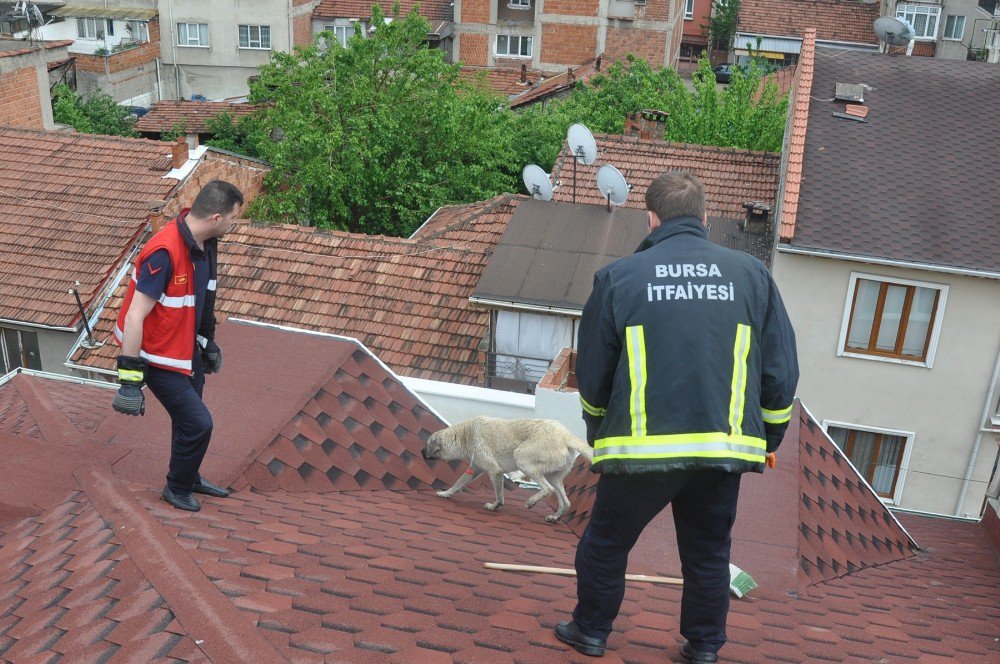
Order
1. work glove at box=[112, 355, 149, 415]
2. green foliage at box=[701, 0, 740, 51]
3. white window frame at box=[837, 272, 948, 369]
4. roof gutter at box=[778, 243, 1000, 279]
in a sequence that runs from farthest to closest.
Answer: green foliage at box=[701, 0, 740, 51] < white window frame at box=[837, 272, 948, 369] < roof gutter at box=[778, 243, 1000, 279] < work glove at box=[112, 355, 149, 415]

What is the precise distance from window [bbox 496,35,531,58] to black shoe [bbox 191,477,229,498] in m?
39.5

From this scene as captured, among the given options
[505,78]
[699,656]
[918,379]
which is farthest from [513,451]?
[505,78]

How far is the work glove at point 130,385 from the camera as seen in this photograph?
4543 millimetres

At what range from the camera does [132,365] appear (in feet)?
15.1

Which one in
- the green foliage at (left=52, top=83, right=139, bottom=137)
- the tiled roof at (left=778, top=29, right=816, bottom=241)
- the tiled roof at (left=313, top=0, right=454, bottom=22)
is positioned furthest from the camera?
the tiled roof at (left=313, top=0, right=454, bottom=22)

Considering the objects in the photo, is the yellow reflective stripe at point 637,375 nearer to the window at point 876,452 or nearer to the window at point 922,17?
the window at point 876,452

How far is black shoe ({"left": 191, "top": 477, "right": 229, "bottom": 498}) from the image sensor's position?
16.1ft

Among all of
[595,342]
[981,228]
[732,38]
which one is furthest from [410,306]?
[732,38]

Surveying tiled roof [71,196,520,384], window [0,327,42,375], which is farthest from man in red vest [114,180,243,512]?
window [0,327,42,375]

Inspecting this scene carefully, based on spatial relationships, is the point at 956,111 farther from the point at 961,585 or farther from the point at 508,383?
the point at 961,585

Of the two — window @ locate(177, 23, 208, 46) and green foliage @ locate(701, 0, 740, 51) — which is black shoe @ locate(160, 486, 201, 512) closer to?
window @ locate(177, 23, 208, 46)

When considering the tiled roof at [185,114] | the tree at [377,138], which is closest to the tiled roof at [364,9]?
the tiled roof at [185,114]

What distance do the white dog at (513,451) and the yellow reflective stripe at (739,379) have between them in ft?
8.68

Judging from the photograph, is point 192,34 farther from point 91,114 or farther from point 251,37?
point 91,114
